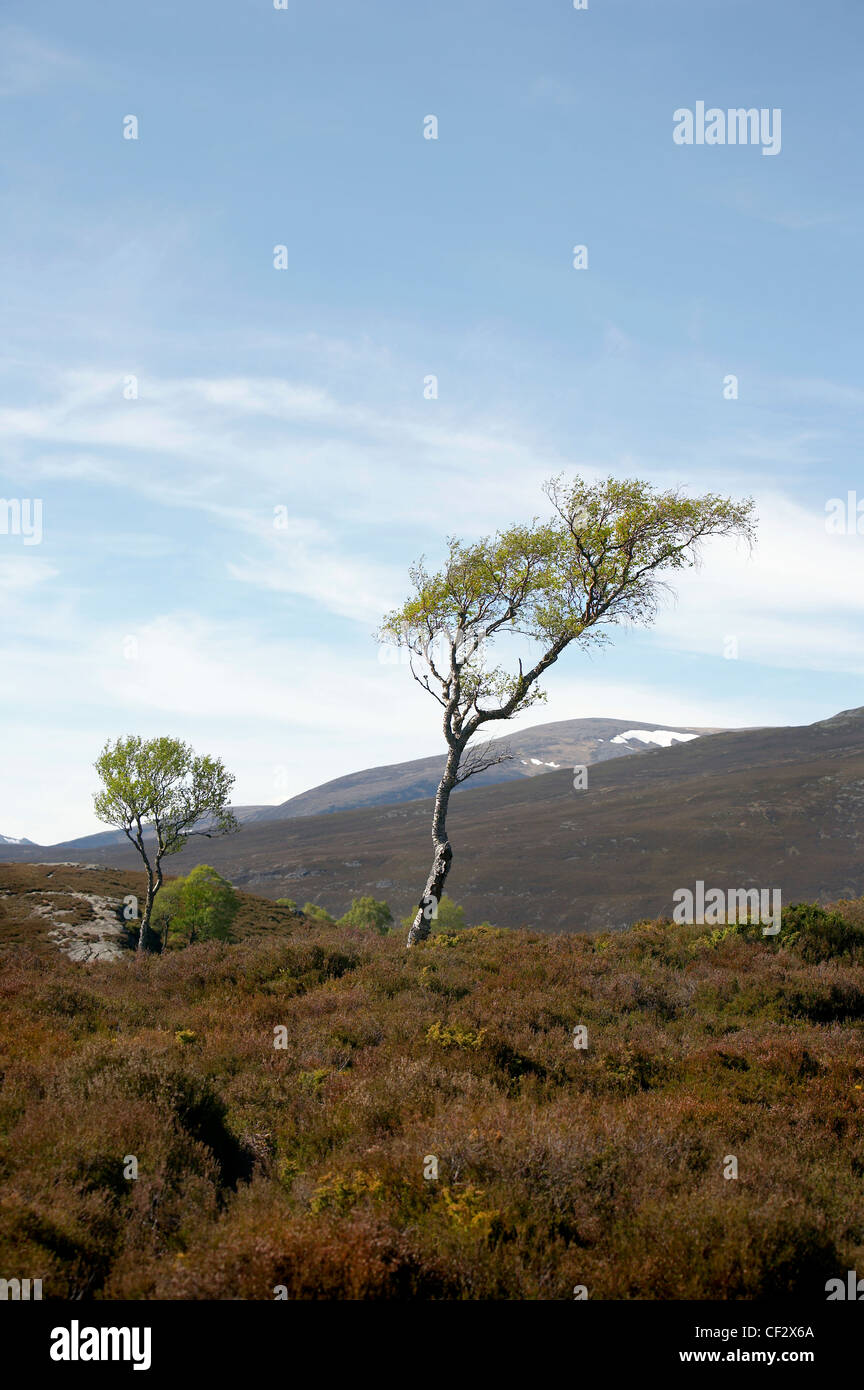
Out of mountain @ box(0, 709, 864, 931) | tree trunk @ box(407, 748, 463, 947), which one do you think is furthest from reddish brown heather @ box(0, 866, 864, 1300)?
mountain @ box(0, 709, 864, 931)

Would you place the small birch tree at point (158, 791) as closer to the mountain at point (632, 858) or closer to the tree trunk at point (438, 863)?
the tree trunk at point (438, 863)

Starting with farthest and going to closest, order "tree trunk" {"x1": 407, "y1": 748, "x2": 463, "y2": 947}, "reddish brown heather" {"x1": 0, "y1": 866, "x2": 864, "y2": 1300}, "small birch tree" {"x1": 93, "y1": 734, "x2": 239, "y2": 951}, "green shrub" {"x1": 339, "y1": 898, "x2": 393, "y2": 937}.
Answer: "green shrub" {"x1": 339, "y1": 898, "x2": 393, "y2": 937}
"small birch tree" {"x1": 93, "y1": 734, "x2": 239, "y2": 951}
"tree trunk" {"x1": 407, "y1": 748, "x2": 463, "y2": 947}
"reddish brown heather" {"x1": 0, "y1": 866, "x2": 864, "y2": 1300}

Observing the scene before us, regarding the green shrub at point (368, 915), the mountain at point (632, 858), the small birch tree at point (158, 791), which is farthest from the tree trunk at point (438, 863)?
the mountain at point (632, 858)

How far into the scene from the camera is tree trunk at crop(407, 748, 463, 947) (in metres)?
20.7

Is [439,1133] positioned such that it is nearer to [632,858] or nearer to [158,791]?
[158,791]

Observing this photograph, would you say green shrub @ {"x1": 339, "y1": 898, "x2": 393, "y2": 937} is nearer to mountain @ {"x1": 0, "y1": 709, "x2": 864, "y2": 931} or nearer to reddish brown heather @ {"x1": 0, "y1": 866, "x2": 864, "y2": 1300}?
reddish brown heather @ {"x1": 0, "y1": 866, "x2": 864, "y2": 1300}

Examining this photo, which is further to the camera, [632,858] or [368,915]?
[632,858]

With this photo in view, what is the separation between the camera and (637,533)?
2273 cm

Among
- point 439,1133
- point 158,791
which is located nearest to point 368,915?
point 158,791

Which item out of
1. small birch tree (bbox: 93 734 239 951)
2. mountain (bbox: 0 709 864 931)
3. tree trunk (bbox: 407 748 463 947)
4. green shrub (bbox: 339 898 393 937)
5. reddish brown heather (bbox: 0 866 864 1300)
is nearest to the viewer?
reddish brown heather (bbox: 0 866 864 1300)

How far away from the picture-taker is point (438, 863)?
22.5 m

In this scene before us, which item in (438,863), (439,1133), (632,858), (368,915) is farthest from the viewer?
(632,858)

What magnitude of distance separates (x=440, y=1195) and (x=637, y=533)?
19.9 meters
